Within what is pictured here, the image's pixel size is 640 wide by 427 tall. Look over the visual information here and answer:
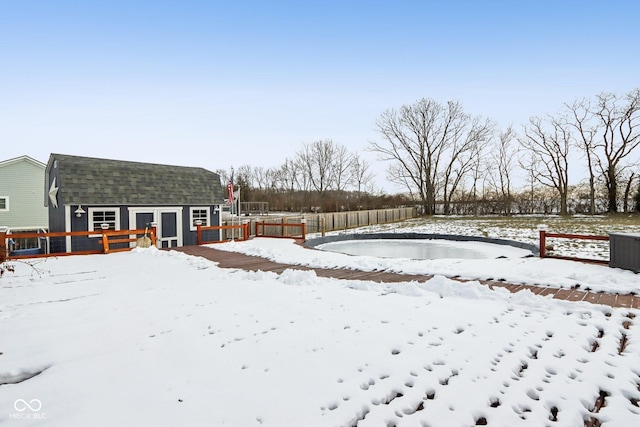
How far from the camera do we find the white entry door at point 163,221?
12.1 meters

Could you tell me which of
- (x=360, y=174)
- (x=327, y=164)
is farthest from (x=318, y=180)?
(x=360, y=174)

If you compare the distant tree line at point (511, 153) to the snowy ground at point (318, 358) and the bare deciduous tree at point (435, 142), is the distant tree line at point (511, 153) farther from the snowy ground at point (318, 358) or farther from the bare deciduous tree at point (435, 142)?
the snowy ground at point (318, 358)

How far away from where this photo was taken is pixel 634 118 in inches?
1052

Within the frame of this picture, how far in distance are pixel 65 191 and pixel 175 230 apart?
12.1 ft

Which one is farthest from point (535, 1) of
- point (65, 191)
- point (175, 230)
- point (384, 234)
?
point (65, 191)

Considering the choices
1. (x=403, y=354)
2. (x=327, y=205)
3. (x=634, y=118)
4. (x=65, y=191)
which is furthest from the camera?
(x=327, y=205)

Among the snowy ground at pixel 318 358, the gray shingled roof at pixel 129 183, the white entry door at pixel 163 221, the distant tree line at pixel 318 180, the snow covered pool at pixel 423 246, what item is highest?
the distant tree line at pixel 318 180

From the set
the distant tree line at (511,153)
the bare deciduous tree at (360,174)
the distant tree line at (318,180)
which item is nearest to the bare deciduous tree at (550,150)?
the distant tree line at (511,153)

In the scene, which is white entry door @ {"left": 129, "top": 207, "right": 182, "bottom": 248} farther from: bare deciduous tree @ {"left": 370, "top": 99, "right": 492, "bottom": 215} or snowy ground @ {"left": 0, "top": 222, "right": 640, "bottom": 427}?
bare deciduous tree @ {"left": 370, "top": 99, "right": 492, "bottom": 215}

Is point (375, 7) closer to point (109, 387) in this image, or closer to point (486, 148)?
point (109, 387)

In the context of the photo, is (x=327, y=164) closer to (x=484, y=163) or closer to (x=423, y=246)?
(x=484, y=163)

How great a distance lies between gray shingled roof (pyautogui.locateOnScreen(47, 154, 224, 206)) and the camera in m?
10.9

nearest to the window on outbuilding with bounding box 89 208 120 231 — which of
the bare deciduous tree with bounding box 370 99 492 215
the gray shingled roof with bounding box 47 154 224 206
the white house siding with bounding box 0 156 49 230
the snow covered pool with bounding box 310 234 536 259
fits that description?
the gray shingled roof with bounding box 47 154 224 206

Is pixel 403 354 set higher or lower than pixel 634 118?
lower
